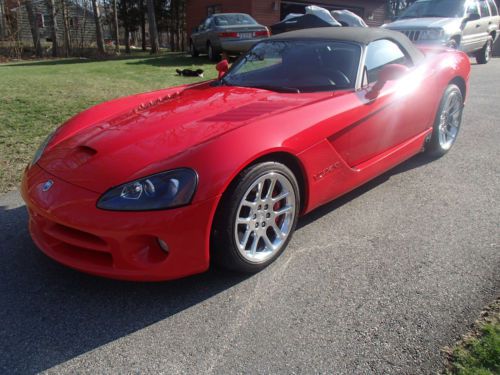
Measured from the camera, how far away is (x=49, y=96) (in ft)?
23.8

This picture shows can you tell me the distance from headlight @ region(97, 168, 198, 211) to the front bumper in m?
0.04

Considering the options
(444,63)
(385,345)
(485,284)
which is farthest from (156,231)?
(444,63)

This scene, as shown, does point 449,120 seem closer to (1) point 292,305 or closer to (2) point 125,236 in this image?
(1) point 292,305

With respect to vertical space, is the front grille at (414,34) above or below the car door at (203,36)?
above

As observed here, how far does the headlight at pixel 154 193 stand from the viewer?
2254 millimetres

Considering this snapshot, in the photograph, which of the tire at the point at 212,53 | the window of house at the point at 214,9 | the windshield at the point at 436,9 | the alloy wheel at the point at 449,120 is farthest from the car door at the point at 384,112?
the window of house at the point at 214,9

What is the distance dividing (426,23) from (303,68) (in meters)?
7.66

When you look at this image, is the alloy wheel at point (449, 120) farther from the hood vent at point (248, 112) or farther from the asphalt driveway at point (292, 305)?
the hood vent at point (248, 112)

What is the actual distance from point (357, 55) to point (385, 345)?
2.31 meters

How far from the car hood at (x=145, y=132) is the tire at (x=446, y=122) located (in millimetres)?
1773

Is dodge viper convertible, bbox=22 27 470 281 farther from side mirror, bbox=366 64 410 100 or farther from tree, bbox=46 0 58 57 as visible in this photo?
tree, bbox=46 0 58 57

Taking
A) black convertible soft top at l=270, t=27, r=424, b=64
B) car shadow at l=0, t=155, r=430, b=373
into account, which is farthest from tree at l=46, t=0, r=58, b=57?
car shadow at l=0, t=155, r=430, b=373

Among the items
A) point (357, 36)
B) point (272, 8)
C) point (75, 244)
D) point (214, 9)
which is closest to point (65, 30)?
point (214, 9)

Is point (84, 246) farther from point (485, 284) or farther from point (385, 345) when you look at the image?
point (485, 284)
